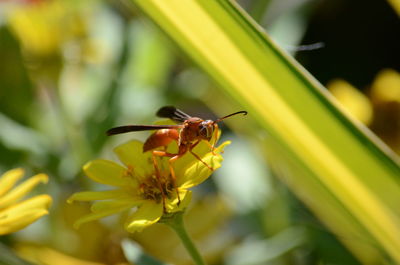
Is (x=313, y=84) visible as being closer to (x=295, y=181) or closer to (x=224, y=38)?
(x=224, y=38)

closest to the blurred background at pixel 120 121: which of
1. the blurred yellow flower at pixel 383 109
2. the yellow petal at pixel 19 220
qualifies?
the blurred yellow flower at pixel 383 109

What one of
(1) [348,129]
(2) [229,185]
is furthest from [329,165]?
(2) [229,185]

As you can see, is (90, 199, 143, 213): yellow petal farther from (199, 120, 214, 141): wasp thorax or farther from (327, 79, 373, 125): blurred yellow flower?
(327, 79, 373, 125): blurred yellow flower

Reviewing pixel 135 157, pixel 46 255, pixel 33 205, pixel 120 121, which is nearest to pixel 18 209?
pixel 33 205

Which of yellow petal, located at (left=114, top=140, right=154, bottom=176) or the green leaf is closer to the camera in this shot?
the green leaf

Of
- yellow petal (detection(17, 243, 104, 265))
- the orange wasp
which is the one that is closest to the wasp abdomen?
the orange wasp

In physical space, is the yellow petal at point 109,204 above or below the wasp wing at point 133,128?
below

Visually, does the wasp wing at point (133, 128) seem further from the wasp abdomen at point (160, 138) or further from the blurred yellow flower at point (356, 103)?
the blurred yellow flower at point (356, 103)

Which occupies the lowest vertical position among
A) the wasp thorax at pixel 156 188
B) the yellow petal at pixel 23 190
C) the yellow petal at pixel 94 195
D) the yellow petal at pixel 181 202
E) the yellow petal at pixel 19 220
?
the yellow petal at pixel 181 202
